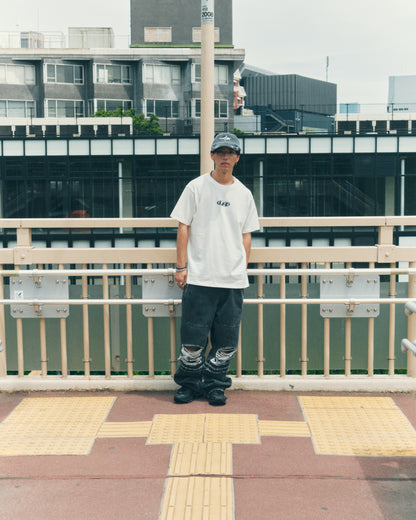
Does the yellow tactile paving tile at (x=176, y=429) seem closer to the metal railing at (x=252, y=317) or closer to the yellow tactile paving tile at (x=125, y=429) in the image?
the yellow tactile paving tile at (x=125, y=429)

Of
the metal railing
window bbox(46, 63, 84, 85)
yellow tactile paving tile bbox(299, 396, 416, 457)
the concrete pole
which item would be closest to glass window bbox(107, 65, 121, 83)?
window bbox(46, 63, 84, 85)

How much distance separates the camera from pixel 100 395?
508cm

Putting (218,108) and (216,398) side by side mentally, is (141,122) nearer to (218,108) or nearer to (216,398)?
(218,108)

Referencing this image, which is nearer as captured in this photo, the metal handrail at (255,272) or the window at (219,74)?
the metal handrail at (255,272)

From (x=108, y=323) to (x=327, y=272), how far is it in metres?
1.73

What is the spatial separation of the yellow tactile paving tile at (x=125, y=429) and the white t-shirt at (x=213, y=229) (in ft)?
3.33

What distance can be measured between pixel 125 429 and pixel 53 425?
497 mm

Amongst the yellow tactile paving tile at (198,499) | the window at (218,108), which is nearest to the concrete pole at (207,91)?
the yellow tactile paving tile at (198,499)

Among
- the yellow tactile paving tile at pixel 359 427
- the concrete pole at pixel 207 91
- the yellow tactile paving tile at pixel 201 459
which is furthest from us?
the concrete pole at pixel 207 91

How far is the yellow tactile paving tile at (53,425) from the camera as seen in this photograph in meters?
4.09

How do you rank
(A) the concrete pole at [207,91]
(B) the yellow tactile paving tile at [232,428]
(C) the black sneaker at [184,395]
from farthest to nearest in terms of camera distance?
(A) the concrete pole at [207,91] → (C) the black sneaker at [184,395] → (B) the yellow tactile paving tile at [232,428]

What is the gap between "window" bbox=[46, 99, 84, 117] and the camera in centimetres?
6281

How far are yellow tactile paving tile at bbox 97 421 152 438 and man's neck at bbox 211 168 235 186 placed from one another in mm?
1710

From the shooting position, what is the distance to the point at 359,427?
4.39 meters
